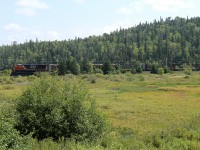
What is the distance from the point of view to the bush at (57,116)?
25.8 metres

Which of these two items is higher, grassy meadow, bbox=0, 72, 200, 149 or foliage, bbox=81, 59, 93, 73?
foliage, bbox=81, 59, 93, 73

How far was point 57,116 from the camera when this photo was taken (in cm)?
2548

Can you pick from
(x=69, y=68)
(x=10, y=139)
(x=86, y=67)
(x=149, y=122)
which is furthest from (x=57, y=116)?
(x=86, y=67)

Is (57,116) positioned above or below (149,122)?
above

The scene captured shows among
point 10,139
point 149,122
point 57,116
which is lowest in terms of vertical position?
point 149,122

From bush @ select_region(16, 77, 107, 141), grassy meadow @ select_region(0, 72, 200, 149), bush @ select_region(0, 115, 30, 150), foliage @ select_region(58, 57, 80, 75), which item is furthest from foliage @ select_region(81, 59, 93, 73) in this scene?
bush @ select_region(0, 115, 30, 150)

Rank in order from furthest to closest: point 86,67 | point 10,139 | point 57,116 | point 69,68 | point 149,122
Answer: point 86,67 → point 69,68 → point 149,122 → point 57,116 → point 10,139

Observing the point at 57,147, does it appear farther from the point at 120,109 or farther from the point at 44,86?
the point at 120,109

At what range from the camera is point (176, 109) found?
158ft

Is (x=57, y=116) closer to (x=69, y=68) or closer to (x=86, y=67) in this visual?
→ (x=69, y=68)

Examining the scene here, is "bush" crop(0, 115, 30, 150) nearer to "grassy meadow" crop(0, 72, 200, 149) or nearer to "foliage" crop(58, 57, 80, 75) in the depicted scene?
"grassy meadow" crop(0, 72, 200, 149)

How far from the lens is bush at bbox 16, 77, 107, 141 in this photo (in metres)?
25.8

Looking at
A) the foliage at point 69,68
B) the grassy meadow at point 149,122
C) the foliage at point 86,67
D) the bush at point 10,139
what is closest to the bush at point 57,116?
Result: the grassy meadow at point 149,122

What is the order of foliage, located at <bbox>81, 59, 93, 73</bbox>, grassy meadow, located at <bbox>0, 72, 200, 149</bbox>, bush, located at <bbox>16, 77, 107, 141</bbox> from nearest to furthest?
grassy meadow, located at <bbox>0, 72, 200, 149</bbox> < bush, located at <bbox>16, 77, 107, 141</bbox> < foliage, located at <bbox>81, 59, 93, 73</bbox>
